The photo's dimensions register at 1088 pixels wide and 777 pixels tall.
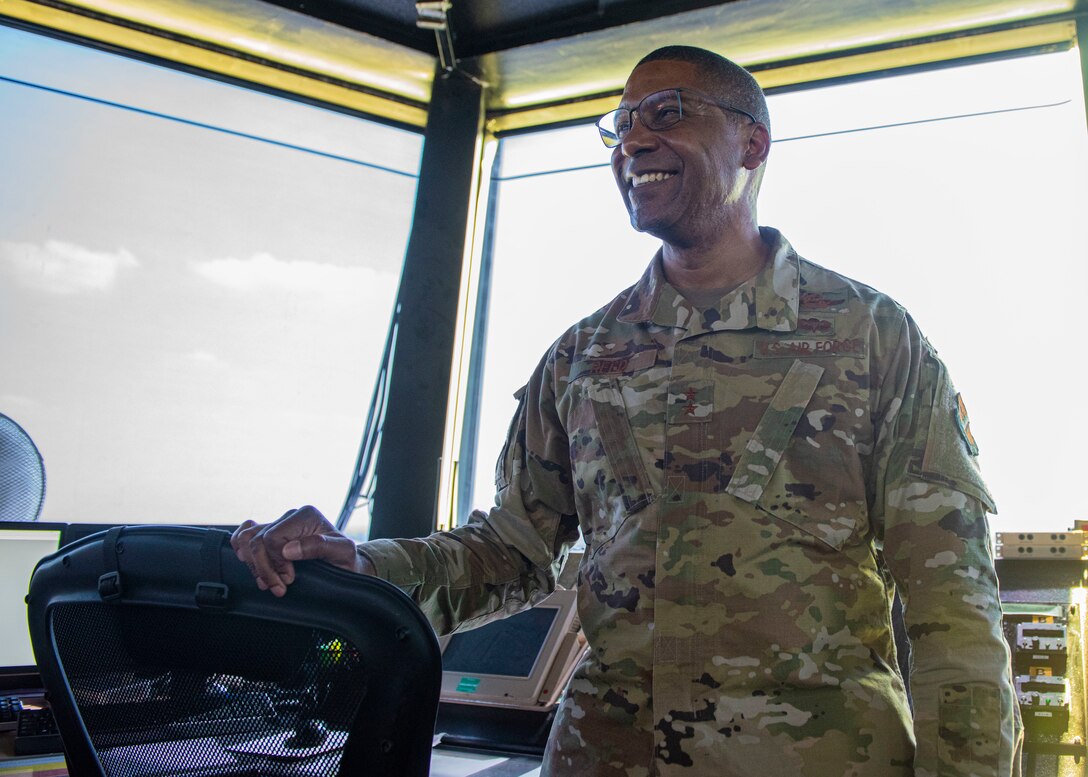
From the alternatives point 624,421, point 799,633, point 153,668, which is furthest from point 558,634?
point 153,668

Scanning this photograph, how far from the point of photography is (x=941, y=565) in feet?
3.17

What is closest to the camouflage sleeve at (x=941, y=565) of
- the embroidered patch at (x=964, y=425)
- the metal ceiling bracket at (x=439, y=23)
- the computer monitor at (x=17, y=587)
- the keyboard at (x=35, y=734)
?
the embroidered patch at (x=964, y=425)

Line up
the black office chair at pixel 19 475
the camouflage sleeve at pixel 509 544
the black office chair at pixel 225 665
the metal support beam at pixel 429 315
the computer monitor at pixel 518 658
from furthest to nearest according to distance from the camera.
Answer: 1. the metal support beam at pixel 429 315
2. the black office chair at pixel 19 475
3. the computer monitor at pixel 518 658
4. the camouflage sleeve at pixel 509 544
5. the black office chair at pixel 225 665

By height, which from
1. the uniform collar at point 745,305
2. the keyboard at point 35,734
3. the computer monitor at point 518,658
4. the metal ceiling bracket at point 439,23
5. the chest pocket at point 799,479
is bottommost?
the keyboard at point 35,734

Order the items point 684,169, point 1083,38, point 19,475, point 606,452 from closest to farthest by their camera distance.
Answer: point 606,452 → point 684,169 → point 19,475 → point 1083,38

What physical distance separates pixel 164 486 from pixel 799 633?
1.84 meters

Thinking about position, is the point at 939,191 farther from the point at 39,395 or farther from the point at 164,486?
the point at 39,395

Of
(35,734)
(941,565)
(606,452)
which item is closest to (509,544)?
(606,452)

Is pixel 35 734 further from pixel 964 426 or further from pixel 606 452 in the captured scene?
pixel 964 426

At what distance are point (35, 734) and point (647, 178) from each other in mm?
1278

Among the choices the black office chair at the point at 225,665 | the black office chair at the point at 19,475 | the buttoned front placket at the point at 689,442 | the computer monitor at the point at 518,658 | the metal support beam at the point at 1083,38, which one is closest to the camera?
the black office chair at the point at 225,665

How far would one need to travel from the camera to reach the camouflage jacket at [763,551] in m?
0.96

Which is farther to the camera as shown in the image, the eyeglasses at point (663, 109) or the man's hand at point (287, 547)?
the eyeglasses at point (663, 109)

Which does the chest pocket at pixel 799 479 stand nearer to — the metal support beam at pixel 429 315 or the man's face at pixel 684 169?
the man's face at pixel 684 169
